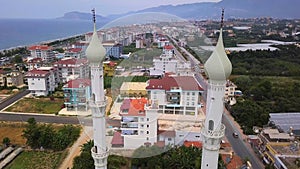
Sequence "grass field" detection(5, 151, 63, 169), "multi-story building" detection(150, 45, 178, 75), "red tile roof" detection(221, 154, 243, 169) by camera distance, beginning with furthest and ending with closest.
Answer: "grass field" detection(5, 151, 63, 169)
"red tile roof" detection(221, 154, 243, 169)
"multi-story building" detection(150, 45, 178, 75)

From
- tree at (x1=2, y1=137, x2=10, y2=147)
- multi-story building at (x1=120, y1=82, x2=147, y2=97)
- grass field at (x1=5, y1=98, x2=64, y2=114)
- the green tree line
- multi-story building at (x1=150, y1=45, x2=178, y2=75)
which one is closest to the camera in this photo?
multi-story building at (x1=120, y1=82, x2=147, y2=97)

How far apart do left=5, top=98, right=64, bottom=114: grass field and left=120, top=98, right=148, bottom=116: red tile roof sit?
14800 mm

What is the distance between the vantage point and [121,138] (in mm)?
7484

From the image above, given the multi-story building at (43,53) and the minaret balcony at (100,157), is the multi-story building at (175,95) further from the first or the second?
the multi-story building at (43,53)

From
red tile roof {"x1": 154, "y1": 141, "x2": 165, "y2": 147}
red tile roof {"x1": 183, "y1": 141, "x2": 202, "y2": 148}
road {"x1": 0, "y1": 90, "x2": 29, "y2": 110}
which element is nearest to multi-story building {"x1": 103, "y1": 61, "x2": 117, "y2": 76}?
red tile roof {"x1": 154, "y1": 141, "x2": 165, "y2": 147}

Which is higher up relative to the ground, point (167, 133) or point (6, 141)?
point (167, 133)

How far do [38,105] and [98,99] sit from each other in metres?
16.8

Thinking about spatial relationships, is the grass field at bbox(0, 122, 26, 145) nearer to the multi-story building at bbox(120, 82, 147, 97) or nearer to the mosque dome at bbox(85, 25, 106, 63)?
the multi-story building at bbox(120, 82, 147, 97)

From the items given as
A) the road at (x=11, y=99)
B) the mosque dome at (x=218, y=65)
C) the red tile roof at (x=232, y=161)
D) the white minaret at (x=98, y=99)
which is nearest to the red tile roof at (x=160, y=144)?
the white minaret at (x=98, y=99)

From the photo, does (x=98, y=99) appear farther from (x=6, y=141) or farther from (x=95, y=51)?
(x=6, y=141)

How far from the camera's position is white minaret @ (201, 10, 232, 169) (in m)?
5.11

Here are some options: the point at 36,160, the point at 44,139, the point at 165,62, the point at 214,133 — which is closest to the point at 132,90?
the point at 214,133

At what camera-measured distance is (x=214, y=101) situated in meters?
5.31

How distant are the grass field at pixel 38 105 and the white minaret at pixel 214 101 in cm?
1680
